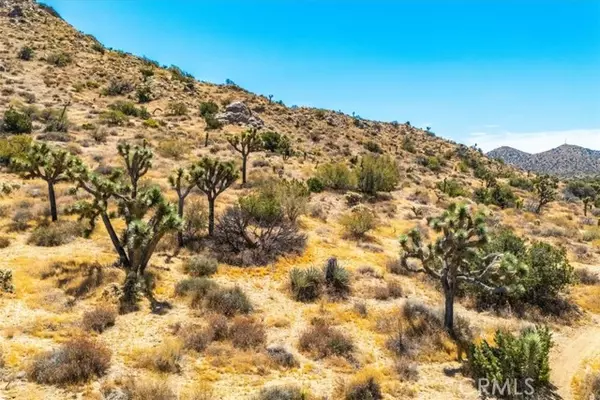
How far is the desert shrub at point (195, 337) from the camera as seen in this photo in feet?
35.9

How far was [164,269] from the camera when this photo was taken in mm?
15766

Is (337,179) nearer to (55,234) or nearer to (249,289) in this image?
(249,289)

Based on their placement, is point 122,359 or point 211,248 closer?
point 122,359

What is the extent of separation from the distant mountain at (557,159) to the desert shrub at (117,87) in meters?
113

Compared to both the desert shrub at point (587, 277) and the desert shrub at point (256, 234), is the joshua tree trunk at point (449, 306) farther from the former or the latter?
the desert shrub at point (587, 277)

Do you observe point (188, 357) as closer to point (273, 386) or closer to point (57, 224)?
point (273, 386)

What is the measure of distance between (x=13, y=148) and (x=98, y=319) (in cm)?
2099

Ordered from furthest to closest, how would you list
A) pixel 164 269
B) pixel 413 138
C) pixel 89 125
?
pixel 413 138, pixel 89 125, pixel 164 269

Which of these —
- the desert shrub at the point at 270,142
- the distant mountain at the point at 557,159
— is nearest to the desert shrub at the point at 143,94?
the desert shrub at the point at 270,142

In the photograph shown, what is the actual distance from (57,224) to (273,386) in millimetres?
13918

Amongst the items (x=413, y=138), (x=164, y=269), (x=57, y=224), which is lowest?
(x=164, y=269)

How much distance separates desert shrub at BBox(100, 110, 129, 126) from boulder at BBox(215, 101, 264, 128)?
36.6 feet

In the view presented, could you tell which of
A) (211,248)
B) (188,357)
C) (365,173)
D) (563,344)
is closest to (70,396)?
(188,357)

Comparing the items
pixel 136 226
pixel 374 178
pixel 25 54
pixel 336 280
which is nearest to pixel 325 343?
pixel 336 280
